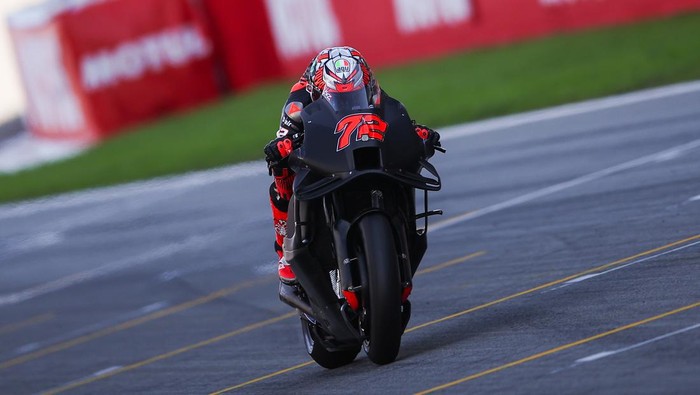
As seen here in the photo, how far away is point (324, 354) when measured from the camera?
7664 mm

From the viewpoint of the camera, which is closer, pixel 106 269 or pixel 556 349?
pixel 556 349

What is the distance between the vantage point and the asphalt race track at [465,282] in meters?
6.61

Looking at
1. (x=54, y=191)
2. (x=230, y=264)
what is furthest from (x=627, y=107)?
(x=54, y=191)

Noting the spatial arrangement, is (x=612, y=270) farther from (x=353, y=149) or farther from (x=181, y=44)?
(x=181, y=44)

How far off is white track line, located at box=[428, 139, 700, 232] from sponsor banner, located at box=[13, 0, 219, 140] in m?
14.5

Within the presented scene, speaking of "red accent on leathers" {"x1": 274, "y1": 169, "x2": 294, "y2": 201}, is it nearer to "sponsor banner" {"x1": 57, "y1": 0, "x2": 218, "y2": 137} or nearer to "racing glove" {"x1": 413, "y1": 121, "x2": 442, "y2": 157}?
"racing glove" {"x1": 413, "y1": 121, "x2": 442, "y2": 157}

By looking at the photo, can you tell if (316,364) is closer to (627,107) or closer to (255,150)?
(627,107)

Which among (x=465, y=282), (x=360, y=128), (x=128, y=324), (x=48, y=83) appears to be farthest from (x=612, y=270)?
(x=48, y=83)

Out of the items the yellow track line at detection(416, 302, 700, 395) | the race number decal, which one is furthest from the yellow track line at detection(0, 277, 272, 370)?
the yellow track line at detection(416, 302, 700, 395)

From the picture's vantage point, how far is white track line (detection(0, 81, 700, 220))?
1551 centimetres

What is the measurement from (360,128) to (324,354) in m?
1.56

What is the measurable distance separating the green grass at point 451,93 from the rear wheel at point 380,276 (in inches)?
392

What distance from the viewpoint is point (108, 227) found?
17.0m

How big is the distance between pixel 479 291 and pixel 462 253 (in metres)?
1.58
